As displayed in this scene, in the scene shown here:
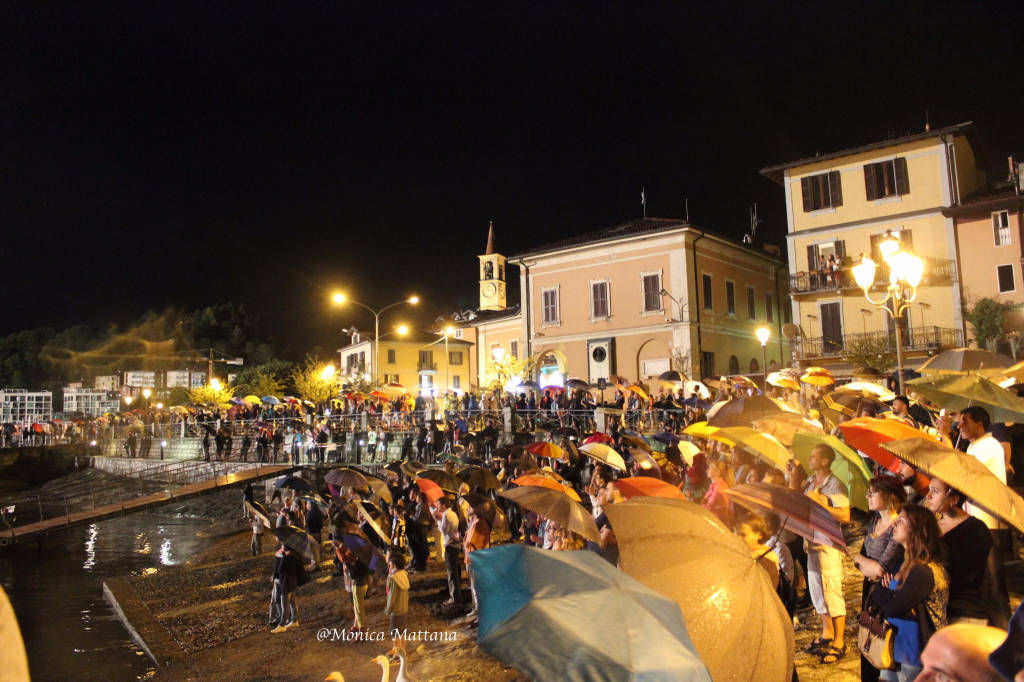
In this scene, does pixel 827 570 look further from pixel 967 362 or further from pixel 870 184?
pixel 870 184

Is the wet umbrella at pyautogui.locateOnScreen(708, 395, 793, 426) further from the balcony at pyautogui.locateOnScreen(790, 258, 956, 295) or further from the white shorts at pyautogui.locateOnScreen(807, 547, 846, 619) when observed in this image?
the balcony at pyautogui.locateOnScreen(790, 258, 956, 295)

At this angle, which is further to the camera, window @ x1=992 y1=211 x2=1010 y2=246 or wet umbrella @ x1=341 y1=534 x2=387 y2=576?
window @ x1=992 y1=211 x2=1010 y2=246

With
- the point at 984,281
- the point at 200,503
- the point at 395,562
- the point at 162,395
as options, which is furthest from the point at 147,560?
the point at 162,395

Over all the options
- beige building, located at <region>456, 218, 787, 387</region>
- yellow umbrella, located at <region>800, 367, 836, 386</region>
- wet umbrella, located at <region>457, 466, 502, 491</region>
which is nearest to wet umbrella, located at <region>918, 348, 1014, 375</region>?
yellow umbrella, located at <region>800, 367, 836, 386</region>

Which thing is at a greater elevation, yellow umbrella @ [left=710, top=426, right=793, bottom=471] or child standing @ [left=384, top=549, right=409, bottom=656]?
yellow umbrella @ [left=710, top=426, right=793, bottom=471]

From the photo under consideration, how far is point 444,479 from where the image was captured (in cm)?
1083

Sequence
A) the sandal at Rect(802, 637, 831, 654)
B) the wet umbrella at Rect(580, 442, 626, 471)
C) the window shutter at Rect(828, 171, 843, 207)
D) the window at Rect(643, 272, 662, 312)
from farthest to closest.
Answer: the window at Rect(643, 272, 662, 312) < the window shutter at Rect(828, 171, 843, 207) < the wet umbrella at Rect(580, 442, 626, 471) < the sandal at Rect(802, 637, 831, 654)

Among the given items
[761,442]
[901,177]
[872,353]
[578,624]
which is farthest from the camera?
[901,177]

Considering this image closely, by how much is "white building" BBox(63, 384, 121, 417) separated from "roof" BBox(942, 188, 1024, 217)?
69.5m

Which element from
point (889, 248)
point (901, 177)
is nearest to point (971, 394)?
point (889, 248)

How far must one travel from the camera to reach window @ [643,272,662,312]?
115 ft

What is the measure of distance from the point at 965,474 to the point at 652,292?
31778 mm

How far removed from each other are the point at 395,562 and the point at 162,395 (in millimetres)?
61552

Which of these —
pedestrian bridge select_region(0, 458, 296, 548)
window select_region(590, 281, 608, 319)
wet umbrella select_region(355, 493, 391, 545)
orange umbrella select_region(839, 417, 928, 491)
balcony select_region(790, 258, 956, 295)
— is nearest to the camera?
orange umbrella select_region(839, 417, 928, 491)
